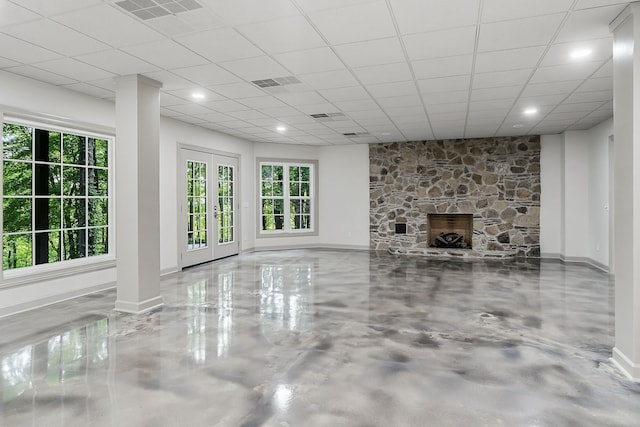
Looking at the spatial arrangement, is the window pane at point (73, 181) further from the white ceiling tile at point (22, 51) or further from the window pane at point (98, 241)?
the white ceiling tile at point (22, 51)

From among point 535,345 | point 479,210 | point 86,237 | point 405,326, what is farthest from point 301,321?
point 479,210

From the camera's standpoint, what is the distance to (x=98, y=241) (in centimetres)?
561

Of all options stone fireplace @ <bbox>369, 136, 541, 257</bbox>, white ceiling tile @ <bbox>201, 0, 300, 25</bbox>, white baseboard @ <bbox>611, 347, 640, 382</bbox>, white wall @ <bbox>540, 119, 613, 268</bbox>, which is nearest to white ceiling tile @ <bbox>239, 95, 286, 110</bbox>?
white ceiling tile @ <bbox>201, 0, 300, 25</bbox>

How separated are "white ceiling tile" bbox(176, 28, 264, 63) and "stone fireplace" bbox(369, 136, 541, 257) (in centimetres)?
634

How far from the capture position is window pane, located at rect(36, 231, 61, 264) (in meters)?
4.86

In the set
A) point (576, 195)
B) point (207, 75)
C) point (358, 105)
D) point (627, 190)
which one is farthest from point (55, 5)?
point (576, 195)

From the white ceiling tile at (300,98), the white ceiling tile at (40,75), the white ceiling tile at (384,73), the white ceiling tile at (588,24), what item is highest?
the white ceiling tile at (300,98)

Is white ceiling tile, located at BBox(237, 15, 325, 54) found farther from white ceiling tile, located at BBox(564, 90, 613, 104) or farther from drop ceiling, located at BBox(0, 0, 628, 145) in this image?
white ceiling tile, located at BBox(564, 90, 613, 104)

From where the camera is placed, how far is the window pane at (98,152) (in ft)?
17.9

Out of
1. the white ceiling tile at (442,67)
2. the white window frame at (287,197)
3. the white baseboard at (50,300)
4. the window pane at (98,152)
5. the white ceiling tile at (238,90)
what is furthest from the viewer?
the white window frame at (287,197)

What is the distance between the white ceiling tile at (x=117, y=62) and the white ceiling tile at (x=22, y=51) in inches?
11.5

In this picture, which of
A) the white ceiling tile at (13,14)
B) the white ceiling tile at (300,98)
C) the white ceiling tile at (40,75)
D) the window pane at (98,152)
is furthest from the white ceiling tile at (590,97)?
the window pane at (98,152)

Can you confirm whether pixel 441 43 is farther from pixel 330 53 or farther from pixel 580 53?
pixel 580 53

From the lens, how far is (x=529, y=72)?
14.5 feet
